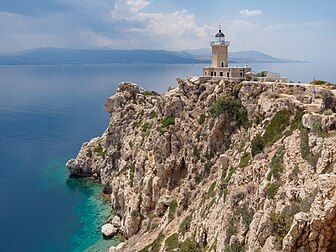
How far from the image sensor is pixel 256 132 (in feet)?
115

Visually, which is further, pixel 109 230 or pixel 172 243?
pixel 109 230

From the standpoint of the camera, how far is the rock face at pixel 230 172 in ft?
68.1

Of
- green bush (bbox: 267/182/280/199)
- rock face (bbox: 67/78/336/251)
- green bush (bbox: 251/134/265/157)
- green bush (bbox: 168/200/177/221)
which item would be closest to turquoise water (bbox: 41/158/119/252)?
rock face (bbox: 67/78/336/251)

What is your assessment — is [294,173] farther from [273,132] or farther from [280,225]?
[273,132]

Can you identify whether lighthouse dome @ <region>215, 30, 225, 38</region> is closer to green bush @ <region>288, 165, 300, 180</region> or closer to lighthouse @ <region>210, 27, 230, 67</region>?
lighthouse @ <region>210, 27, 230, 67</region>

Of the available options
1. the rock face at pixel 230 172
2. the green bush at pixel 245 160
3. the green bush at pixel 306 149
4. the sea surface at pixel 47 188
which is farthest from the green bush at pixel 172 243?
the green bush at pixel 306 149

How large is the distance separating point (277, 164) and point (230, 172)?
852 cm

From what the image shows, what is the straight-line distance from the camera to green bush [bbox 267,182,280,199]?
23.7 m

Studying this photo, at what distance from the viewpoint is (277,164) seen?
1010 inches

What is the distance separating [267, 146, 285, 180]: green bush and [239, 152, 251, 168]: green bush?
15.4ft

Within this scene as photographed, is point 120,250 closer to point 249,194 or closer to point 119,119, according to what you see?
point 249,194

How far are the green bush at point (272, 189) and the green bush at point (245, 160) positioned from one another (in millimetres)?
7071

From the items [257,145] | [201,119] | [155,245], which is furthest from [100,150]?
[257,145]

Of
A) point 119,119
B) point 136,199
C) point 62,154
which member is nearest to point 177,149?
point 136,199
